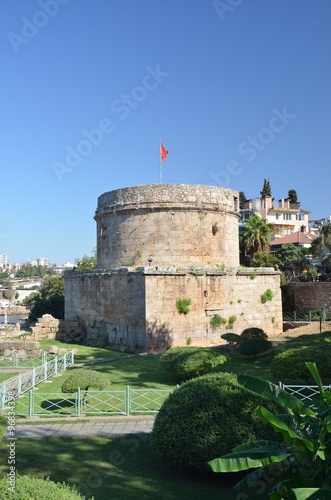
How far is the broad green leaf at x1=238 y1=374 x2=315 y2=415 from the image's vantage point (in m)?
5.02

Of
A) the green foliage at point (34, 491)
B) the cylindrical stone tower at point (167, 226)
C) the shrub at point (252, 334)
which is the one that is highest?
the cylindrical stone tower at point (167, 226)

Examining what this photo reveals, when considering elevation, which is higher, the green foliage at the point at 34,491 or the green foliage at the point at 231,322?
the green foliage at the point at 34,491

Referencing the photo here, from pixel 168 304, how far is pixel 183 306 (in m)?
0.79

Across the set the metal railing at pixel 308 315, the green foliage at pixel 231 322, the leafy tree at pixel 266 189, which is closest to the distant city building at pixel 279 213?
the leafy tree at pixel 266 189

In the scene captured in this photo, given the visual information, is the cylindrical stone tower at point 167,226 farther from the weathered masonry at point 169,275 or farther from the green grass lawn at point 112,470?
the green grass lawn at point 112,470

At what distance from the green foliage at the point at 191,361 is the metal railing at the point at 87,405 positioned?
4.58 ft

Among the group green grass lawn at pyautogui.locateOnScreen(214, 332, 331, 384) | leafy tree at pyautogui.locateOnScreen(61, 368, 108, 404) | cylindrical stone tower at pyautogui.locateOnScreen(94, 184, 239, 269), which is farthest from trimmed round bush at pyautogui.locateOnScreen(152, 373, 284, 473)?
cylindrical stone tower at pyautogui.locateOnScreen(94, 184, 239, 269)

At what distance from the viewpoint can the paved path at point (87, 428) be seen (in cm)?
970

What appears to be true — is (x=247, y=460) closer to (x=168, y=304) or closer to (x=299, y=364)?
(x=299, y=364)

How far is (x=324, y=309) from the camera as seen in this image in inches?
1277

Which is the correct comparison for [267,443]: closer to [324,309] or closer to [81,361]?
[81,361]

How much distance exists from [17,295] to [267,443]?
5728 inches

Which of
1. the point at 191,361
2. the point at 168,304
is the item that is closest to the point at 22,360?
the point at 168,304

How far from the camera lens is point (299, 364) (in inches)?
513
